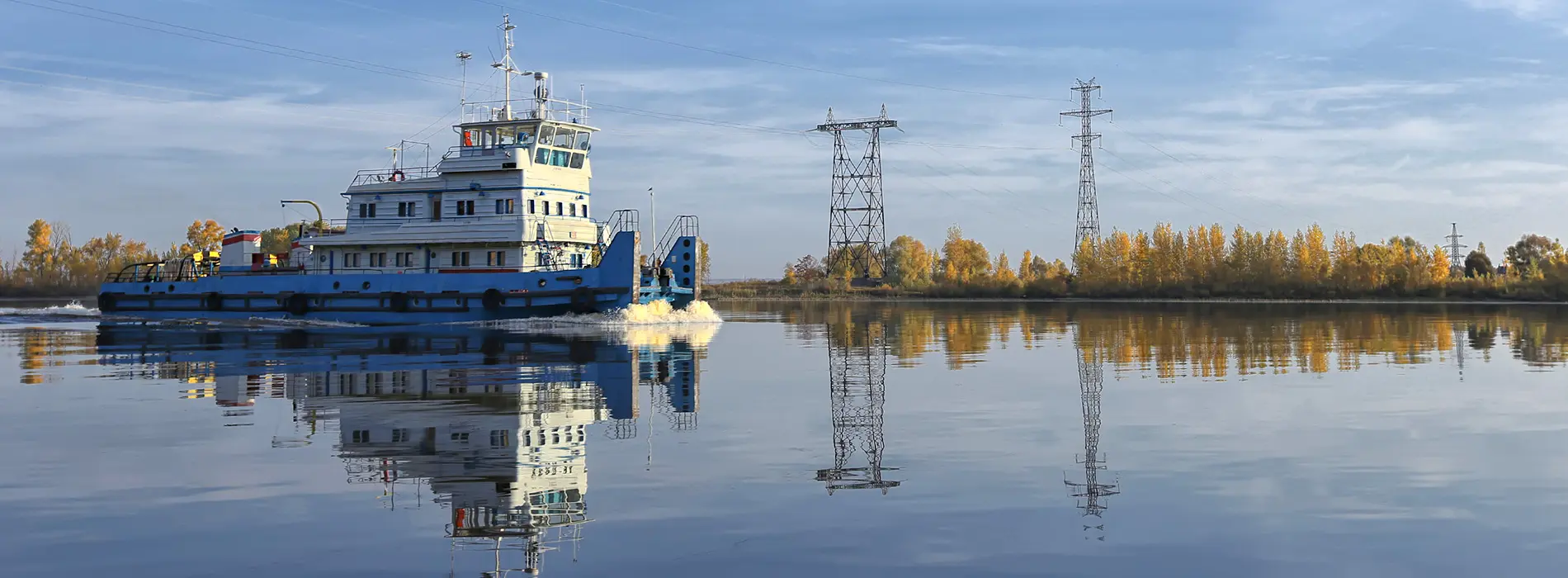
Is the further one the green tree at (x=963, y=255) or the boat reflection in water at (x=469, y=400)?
the green tree at (x=963, y=255)

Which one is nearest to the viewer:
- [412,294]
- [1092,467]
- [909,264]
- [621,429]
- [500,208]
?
[1092,467]

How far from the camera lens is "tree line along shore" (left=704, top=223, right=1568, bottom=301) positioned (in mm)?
86562

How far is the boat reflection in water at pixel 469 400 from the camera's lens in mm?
9586

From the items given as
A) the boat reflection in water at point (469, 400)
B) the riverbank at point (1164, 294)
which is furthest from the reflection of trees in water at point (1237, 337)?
the riverbank at point (1164, 294)

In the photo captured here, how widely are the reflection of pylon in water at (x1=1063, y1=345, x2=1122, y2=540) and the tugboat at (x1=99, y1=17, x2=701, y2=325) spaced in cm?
2430

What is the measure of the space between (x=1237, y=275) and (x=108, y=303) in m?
81.2

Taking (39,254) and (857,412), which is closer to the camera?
(857,412)

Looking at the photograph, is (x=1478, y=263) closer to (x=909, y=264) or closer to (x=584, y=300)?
(x=909, y=264)

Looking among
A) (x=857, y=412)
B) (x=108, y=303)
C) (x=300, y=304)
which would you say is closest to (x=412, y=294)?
(x=300, y=304)

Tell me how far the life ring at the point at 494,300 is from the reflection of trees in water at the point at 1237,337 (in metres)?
10.5

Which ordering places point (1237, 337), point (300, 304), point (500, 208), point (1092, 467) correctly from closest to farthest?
point (1092, 467) → point (1237, 337) → point (500, 208) → point (300, 304)

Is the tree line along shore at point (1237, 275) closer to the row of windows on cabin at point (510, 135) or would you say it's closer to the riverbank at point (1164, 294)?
the riverbank at point (1164, 294)

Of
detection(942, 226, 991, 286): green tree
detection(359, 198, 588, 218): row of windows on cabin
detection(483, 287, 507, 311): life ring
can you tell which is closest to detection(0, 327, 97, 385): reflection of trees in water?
detection(359, 198, 588, 218): row of windows on cabin

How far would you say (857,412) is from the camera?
623 inches
